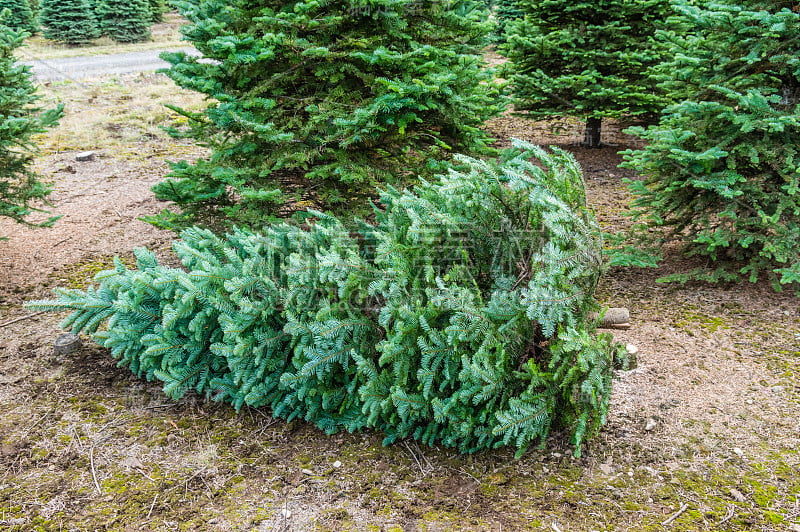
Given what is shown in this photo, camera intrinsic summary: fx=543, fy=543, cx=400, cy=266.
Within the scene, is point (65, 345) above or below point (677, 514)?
above

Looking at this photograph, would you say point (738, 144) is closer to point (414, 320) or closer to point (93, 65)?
point (414, 320)

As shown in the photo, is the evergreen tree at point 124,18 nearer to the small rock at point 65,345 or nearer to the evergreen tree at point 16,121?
the evergreen tree at point 16,121

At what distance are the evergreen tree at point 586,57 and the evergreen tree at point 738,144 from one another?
7.15 feet

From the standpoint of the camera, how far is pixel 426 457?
2.81 meters

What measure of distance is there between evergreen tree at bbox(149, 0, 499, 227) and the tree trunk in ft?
A: 13.0

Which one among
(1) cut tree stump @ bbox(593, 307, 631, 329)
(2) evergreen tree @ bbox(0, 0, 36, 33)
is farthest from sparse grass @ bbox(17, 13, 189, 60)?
(1) cut tree stump @ bbox(593, 307, 631, 329)

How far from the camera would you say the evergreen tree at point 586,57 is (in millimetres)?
6664

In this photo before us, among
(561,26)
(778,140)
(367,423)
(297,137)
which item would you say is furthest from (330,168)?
(561,26)

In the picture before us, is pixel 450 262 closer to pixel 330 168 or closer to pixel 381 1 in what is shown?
pixel 330 168

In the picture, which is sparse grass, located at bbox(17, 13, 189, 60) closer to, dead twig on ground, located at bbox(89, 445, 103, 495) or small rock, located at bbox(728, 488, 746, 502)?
dead twig on ground, located at bbox(89, 445, 103, 495)

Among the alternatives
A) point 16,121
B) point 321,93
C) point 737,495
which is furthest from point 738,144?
point 16,121

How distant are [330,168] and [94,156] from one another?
567 cm

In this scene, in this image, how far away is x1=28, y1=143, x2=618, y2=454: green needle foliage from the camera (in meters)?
2.59

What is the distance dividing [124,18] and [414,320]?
2336 centimetres
